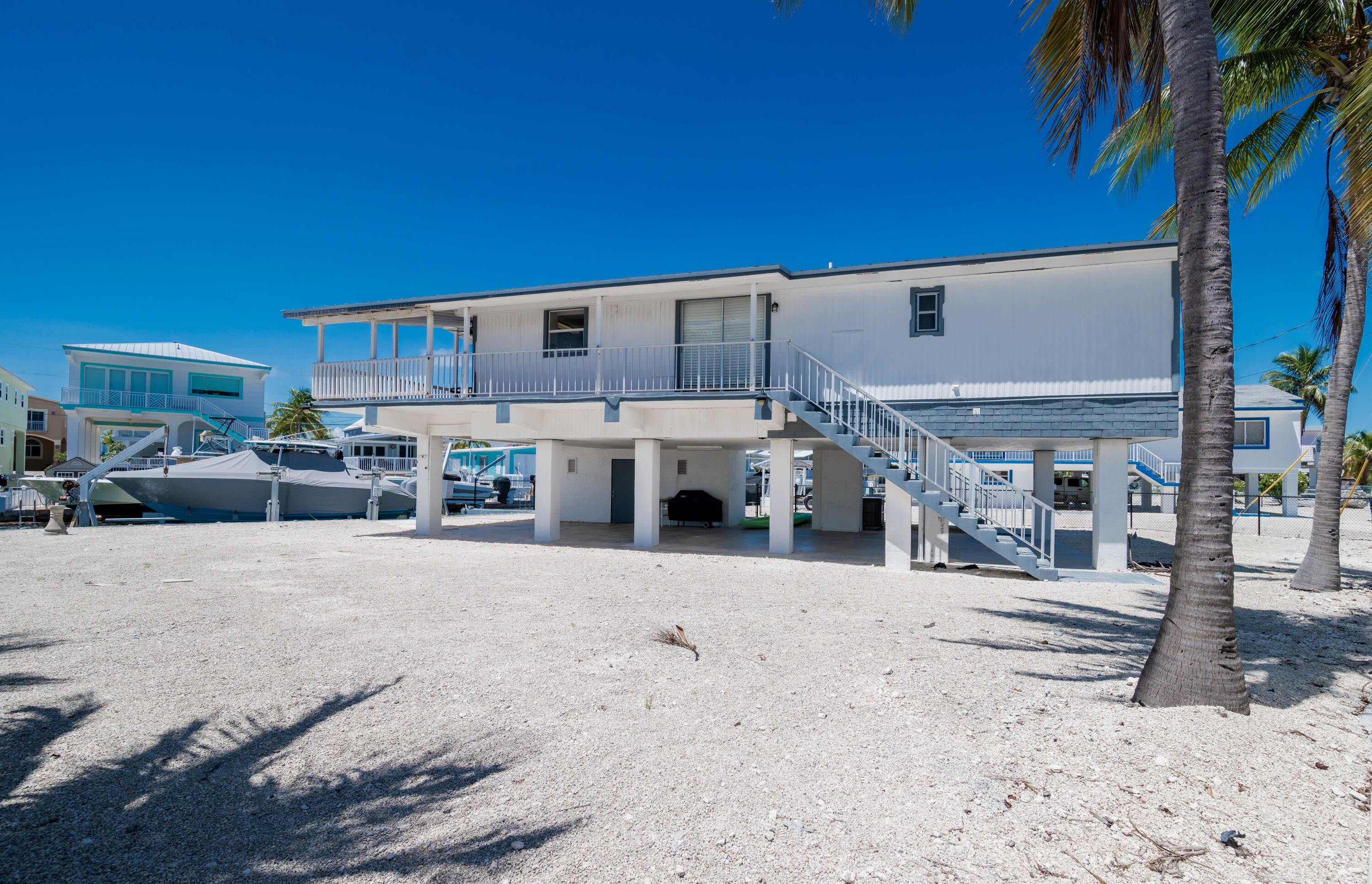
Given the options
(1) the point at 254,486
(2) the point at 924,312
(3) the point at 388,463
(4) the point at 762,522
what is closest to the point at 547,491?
(4) the point at 762,522

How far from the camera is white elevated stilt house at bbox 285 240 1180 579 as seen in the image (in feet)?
41.9

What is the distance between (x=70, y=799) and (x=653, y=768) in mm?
3061

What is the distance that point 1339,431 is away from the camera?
11234 millimetres

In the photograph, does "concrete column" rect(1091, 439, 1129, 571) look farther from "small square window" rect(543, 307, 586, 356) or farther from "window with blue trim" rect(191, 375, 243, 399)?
"window with blue trim" rect(191, 375, 243, 399)

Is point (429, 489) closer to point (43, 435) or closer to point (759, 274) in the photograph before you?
point (759, 274)

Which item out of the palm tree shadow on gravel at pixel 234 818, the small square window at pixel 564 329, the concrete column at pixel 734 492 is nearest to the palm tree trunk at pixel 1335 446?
the palm tree shadow on gravel at pixel 234 818

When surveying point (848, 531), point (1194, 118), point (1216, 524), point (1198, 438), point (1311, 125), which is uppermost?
point (1311, 125)

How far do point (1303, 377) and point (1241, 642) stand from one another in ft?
177

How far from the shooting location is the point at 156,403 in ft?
123

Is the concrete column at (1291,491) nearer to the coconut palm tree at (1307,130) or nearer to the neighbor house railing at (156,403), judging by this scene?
the coconut palm tree at (1307,130)

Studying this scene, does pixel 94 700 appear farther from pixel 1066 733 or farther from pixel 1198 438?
pixel 1198 438

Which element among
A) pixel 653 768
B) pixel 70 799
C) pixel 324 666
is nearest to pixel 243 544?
pixel 324 666

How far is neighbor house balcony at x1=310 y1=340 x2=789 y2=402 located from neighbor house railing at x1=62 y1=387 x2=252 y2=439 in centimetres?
2257

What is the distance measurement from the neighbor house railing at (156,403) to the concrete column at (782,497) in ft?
99.1
